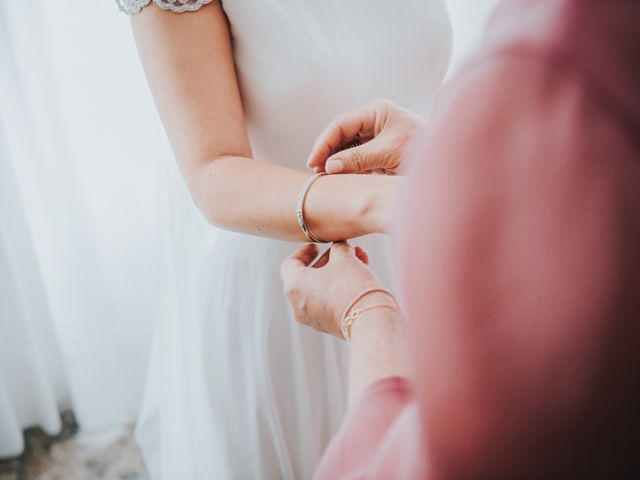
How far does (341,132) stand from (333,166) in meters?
0.07

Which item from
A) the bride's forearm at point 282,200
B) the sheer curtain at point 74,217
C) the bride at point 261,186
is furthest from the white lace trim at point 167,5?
the sheer curtain at point 74,217

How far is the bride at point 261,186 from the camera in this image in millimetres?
628

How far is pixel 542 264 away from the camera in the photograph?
0.68ft

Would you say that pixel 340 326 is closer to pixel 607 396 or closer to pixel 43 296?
pixel 607 396

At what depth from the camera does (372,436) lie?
33 centimetres

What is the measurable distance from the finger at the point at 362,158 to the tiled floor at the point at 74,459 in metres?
1.19

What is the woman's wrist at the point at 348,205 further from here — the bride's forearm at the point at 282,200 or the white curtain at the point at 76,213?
the white curtain at the point at 76,213

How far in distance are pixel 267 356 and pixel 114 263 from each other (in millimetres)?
716

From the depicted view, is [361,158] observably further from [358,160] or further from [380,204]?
[380,204]

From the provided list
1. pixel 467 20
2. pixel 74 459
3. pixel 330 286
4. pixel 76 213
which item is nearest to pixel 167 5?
pixel 330 286

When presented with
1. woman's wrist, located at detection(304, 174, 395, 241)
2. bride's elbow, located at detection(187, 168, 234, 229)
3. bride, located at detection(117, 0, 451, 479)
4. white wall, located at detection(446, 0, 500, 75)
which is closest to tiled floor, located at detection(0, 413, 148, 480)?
bride, located at detection(117, 0, 451, 479)

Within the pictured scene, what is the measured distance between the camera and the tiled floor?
1.43 metres

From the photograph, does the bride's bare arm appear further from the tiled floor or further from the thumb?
the tiled floor

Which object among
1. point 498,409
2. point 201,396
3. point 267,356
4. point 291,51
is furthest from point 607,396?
point 201,396
